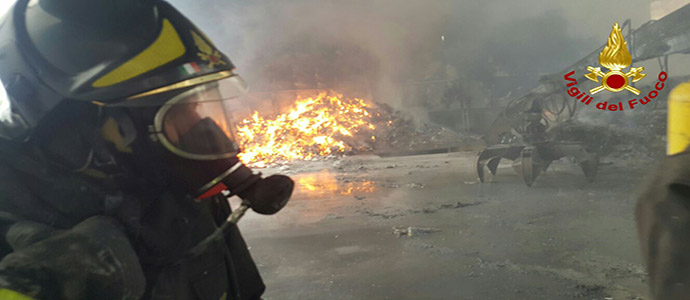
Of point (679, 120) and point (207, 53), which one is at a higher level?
point (207, 53)

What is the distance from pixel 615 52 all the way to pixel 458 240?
3.89 meters

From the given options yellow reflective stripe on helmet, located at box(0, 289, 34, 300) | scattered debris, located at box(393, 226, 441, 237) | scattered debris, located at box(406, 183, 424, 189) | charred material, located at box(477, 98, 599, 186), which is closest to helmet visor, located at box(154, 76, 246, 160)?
yellow reflective stripe on helmet, located at box(0, 289, 34, 300)

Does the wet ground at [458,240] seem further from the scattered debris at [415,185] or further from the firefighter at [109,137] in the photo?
the firefighter at [109,137]

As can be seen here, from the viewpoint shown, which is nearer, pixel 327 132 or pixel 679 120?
pixel 679 120

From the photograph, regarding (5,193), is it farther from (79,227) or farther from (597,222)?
(597,222)

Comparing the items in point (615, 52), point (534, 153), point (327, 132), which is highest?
point (615, 52)

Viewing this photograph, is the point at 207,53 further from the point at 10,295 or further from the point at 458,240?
the point at 458,240

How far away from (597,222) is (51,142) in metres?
5.30

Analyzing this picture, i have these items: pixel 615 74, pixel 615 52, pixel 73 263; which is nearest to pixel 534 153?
pixel 615 52

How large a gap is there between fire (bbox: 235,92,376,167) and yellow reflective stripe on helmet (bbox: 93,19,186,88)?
38.6 feet

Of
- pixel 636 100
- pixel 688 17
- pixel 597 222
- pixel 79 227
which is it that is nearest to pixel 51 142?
pixel 79 227

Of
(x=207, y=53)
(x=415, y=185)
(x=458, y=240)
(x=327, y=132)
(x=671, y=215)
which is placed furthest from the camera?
(x=327, y=132)

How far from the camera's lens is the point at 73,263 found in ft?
2.62

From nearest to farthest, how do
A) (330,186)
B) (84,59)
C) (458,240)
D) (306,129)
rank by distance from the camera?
(84,59)
(458,240)
(330,186)
(306,129)
